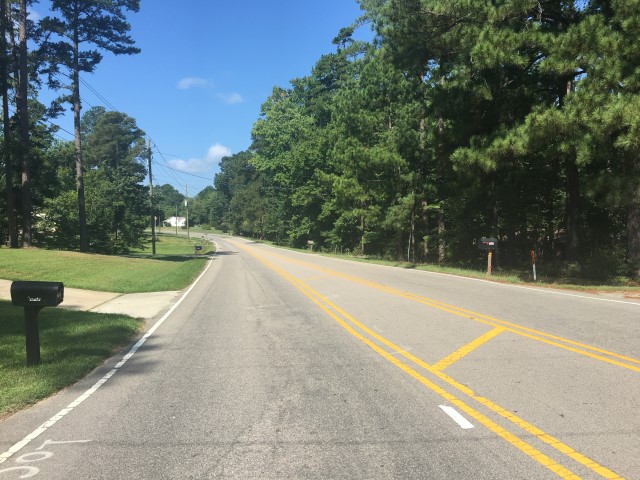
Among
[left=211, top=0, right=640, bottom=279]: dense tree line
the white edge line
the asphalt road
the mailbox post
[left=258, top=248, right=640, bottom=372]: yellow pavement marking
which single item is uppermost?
[left=211, top=0, right=640, bottom=279]: dense tree line

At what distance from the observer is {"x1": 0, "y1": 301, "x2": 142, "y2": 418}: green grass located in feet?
19.0

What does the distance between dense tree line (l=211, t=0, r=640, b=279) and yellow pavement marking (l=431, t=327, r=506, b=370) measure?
853cm

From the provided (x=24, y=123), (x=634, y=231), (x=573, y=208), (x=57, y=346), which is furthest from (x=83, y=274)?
(x=634, y=231)

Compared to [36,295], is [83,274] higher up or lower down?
lower down

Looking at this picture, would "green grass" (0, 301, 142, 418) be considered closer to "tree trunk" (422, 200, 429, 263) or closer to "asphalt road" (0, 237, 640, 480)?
"asphalt road" (0, 237, 640, 480)

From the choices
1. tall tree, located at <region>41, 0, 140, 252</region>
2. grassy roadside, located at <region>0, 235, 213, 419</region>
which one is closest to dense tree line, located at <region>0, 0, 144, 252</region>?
tall tree, located at <region>41, 0, 140, 252</region>

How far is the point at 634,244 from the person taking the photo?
1655 centimetres

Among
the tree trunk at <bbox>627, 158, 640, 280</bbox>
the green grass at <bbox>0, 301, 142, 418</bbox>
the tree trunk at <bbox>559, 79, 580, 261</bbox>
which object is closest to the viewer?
the green grass at <bbox>0, 301, 142, 418</bbox>

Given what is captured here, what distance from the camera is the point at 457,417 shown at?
15.1ft

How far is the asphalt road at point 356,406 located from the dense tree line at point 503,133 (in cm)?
779

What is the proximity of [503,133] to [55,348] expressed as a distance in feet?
51.3

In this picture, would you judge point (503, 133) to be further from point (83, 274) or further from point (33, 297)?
point (83, 274)

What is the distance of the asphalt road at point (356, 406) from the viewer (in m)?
3.79

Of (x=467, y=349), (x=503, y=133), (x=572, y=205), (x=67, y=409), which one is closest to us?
(x=67, y=409)
